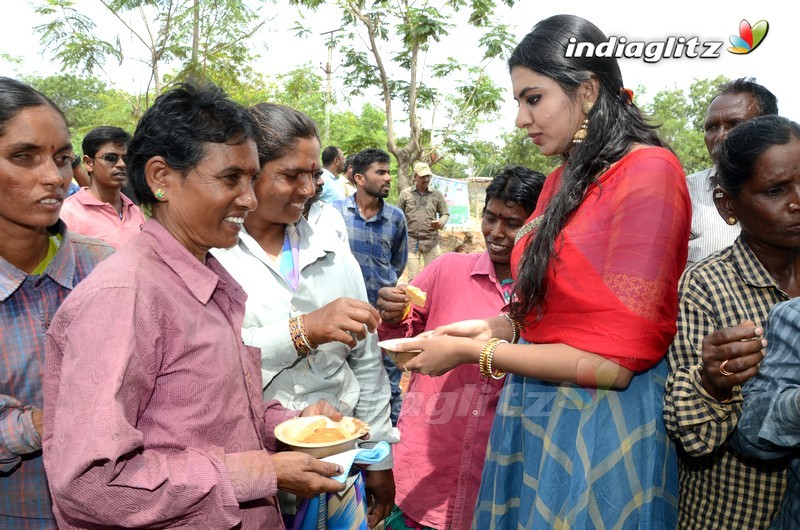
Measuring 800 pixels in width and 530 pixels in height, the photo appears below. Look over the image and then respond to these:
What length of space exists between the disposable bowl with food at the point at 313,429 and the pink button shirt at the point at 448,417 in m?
0.83

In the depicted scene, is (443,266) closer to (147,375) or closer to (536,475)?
(536,475)

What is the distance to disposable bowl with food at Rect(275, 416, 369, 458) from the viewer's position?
1.73 m

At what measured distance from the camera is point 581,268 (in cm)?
190

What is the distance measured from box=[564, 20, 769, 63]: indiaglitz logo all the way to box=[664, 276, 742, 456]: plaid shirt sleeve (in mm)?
1027

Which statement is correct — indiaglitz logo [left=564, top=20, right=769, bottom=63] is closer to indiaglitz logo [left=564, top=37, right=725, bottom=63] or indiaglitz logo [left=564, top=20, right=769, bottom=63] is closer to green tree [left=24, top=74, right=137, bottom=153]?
indiaglitz logo [left=564, top=37, right=725, bottom=63]

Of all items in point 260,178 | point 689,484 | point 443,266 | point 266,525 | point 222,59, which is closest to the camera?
point 266,525

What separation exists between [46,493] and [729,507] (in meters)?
2.22

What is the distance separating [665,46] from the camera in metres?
3.00

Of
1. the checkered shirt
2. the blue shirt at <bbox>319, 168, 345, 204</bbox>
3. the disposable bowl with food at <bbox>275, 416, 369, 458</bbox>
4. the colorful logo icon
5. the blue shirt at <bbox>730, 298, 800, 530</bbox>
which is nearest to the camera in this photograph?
the blue shirt at <bbox>730, 298, 800, 530</bbox>

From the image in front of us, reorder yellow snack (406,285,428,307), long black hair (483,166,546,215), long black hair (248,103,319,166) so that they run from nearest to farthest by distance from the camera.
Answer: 1. long black hair (248,103,319,166)
2. yellow snack (406,285,428,307)
3. long black hair (483,166,546,215)

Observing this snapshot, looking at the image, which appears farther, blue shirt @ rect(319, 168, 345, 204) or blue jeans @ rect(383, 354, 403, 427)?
blue shirt @ rect(319, 168, 345, 204)

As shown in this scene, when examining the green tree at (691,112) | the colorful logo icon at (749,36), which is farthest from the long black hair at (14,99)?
the green tree at (691,112)

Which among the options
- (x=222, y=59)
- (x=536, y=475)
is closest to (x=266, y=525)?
(x=536, y=475)

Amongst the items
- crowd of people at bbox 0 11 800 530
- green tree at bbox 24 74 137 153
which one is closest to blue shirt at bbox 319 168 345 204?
crowd of people at bbox 0 11 800 530
